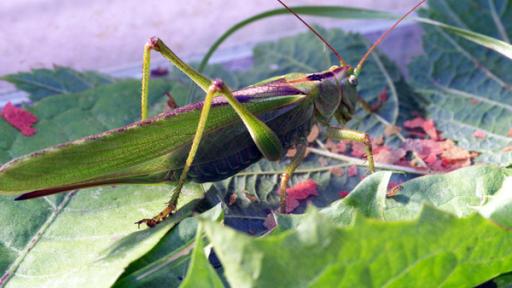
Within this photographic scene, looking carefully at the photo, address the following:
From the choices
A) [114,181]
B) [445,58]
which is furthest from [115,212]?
[445,58]

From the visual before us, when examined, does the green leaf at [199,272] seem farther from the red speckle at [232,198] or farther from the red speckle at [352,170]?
the red speckle at [352,170]

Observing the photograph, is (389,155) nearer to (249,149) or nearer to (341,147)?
(341,147)

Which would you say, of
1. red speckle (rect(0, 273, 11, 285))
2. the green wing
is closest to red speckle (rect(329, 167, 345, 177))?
the green wing

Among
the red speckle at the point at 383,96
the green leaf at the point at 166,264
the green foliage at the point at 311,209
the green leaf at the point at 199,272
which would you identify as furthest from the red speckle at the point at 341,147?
the green leaf at the point at 199,272

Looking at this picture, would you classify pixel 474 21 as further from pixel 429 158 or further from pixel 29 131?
pixel 29 131

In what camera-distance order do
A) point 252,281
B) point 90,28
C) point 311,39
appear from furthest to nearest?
point 90,28
point 311,39
point 252,281

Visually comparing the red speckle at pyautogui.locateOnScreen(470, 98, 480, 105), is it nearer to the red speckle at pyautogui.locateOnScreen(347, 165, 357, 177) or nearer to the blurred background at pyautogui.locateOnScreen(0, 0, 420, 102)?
the red speckle at pyautogui.locateOnScreen(347, 165, 357, 177)

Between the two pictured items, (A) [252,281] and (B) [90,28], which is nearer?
(A) [252,281]
